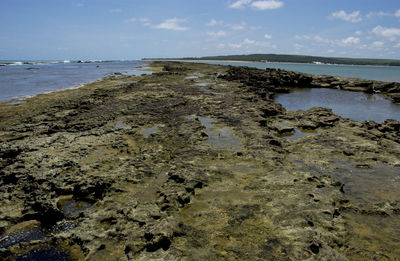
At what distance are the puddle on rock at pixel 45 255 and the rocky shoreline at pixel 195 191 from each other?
2 centimetres

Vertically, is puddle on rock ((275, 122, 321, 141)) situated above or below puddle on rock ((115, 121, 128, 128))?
below

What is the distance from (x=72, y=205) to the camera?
5.69m

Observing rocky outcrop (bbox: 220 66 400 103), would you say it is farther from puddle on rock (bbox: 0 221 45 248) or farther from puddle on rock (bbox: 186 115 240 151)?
puddle on rock (bbox: 0 221 45 248)

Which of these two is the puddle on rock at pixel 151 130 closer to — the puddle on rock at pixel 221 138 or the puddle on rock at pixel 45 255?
the puddle on rock at pixel 221 138

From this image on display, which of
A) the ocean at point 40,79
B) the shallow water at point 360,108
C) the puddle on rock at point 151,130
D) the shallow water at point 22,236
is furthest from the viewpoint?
the ocean at point 40,79

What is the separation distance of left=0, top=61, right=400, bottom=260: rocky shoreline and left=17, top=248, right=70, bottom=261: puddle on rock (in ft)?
0.08

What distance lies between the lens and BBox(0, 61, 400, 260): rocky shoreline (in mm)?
4309

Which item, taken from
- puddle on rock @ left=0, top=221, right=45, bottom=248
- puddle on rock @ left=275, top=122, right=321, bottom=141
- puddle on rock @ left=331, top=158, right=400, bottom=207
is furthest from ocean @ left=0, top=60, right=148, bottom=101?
puddle on rock @ left=331, top=158, right=400, bottom=207

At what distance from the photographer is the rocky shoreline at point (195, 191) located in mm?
4309

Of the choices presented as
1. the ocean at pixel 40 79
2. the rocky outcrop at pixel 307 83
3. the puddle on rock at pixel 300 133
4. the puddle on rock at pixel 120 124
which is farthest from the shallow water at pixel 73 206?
the rocky outcrop at pixel 307 83

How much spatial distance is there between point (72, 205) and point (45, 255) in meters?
1.52

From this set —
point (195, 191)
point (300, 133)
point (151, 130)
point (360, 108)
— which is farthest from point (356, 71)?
point (195, 191)

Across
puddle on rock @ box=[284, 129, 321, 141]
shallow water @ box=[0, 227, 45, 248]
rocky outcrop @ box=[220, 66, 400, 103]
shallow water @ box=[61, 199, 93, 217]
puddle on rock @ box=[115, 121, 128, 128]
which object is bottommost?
shallow water @ box=[0, 227, 45, 248]

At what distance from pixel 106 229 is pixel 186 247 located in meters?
1.73
